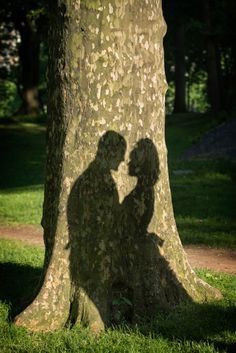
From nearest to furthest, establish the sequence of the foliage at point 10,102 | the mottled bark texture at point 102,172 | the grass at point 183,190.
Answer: the mottled bark texture at point 102,172, the grass at point 183,190, the foliage at point 10,102

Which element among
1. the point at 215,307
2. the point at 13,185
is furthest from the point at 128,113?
the point at 13,185

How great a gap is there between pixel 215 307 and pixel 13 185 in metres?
13.7

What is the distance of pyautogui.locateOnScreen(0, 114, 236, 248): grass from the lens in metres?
11.9

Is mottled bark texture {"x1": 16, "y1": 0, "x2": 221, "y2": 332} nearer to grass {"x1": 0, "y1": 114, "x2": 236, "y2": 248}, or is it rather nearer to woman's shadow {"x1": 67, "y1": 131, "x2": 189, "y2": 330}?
woman's shadow {"x1": 67, "y1": 131, "x2": 189, "y2": 330}

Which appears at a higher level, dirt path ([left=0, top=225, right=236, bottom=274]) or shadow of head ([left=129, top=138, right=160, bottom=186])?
shadow of head ([left=129, top=138, right=160, bottom=186])

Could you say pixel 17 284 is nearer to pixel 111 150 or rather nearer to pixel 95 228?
pixel 95 228

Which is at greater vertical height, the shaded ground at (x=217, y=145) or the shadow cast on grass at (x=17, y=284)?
the shaded ground at (x=217, y=145)

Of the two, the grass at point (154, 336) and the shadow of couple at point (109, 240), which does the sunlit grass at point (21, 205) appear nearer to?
the grass at point (154, 336)

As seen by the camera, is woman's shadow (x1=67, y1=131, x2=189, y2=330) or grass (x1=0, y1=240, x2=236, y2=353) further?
woman's shadow (x1=67, y1=131, x2=189, y2=330)

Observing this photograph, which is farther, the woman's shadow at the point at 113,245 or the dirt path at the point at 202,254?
the dirt path at the point at 202,254

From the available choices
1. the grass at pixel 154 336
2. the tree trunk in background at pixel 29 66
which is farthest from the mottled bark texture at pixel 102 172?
the tree trunk in background at pixel 29 66

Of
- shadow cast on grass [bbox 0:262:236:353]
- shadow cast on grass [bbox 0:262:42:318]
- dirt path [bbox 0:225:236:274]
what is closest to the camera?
shadow cast on grass [bbox 0:262:236:353]

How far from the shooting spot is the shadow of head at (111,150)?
20.7 feet

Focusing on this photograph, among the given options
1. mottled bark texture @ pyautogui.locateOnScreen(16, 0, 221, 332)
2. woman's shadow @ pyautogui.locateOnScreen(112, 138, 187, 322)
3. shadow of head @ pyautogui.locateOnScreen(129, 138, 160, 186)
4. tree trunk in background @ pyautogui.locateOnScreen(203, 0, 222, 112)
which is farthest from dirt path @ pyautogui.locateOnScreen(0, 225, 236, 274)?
tree trunk in background @ pyautogui.locateOnScreen(203, 0, 222, 112)
